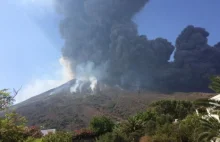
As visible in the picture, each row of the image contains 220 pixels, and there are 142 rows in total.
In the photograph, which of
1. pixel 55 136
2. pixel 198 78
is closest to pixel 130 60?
pixel 198 78

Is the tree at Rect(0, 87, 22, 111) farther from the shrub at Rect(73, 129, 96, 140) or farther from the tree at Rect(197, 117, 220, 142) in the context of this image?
the shrub at Rect(73, 129, 96, 140)

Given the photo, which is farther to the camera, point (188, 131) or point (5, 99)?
point (188, 131)

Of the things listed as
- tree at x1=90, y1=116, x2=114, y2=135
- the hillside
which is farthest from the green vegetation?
the hillside

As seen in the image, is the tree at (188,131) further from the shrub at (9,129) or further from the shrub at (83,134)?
the shrub at (9,129)

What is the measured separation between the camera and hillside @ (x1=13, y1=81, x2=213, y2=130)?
70750 millimetres

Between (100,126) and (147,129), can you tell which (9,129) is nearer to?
(147,129)

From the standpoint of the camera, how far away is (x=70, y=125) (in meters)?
65.7

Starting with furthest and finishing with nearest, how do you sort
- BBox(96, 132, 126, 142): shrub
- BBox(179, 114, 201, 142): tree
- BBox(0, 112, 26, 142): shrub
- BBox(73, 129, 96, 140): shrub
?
BBox(73, 129, 96, 140): shrub < BBox(96, 132, 126, 142): shrub < BBox(179, 114, 201, 142): tree < BBox(0, 112, 26, 142): shrub

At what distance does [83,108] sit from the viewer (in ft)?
271

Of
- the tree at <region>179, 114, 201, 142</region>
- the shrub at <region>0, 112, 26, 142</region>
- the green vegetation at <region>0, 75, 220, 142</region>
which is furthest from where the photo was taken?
the tree at <region>179, 114, 201, 142</region>

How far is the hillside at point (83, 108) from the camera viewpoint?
232 ft

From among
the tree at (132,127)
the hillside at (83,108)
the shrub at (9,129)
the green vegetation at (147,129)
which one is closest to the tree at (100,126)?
the green vegetation at (147,129)

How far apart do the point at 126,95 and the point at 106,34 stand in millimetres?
29765

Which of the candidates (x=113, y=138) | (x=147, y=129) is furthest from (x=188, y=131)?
(x=113, y=138)
